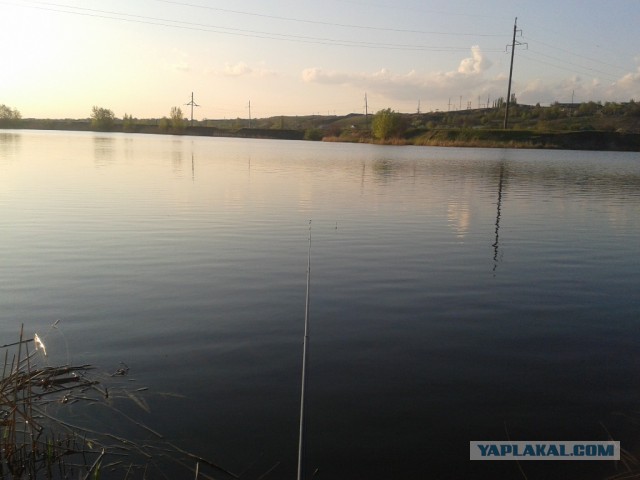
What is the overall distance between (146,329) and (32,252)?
257 inches

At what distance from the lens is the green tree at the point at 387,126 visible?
377 ft

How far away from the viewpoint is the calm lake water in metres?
5.81

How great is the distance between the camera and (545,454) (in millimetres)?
5625

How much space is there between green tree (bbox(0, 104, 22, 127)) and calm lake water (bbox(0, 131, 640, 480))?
163m

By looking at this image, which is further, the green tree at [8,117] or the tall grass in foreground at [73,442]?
the green tree at [8,117]

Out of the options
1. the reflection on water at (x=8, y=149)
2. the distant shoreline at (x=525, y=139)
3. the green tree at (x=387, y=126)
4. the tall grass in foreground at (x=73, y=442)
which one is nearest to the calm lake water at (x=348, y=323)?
the tall grass in foreground at (x=73, y=442)

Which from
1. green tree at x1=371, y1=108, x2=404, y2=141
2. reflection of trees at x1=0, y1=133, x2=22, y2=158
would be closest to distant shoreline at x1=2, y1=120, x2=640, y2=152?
green tree at x1=371, y1=108, x2=404, y2=141

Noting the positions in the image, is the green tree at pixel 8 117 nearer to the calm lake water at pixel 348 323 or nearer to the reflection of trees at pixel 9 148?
the reflection of trees at pixel 9 148

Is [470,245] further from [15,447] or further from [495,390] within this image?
[15,447]

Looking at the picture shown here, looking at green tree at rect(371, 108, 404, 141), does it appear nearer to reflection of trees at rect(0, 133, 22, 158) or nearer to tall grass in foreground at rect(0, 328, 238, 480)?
reflection of trees at rect(0, 133, 22, 158)

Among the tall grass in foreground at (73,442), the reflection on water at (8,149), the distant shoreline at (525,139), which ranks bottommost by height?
the tall grass in foreground at (73,442)

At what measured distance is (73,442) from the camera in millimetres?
5328

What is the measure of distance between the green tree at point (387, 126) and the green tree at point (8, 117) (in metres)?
112

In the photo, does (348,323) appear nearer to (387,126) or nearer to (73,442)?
(73,442)
